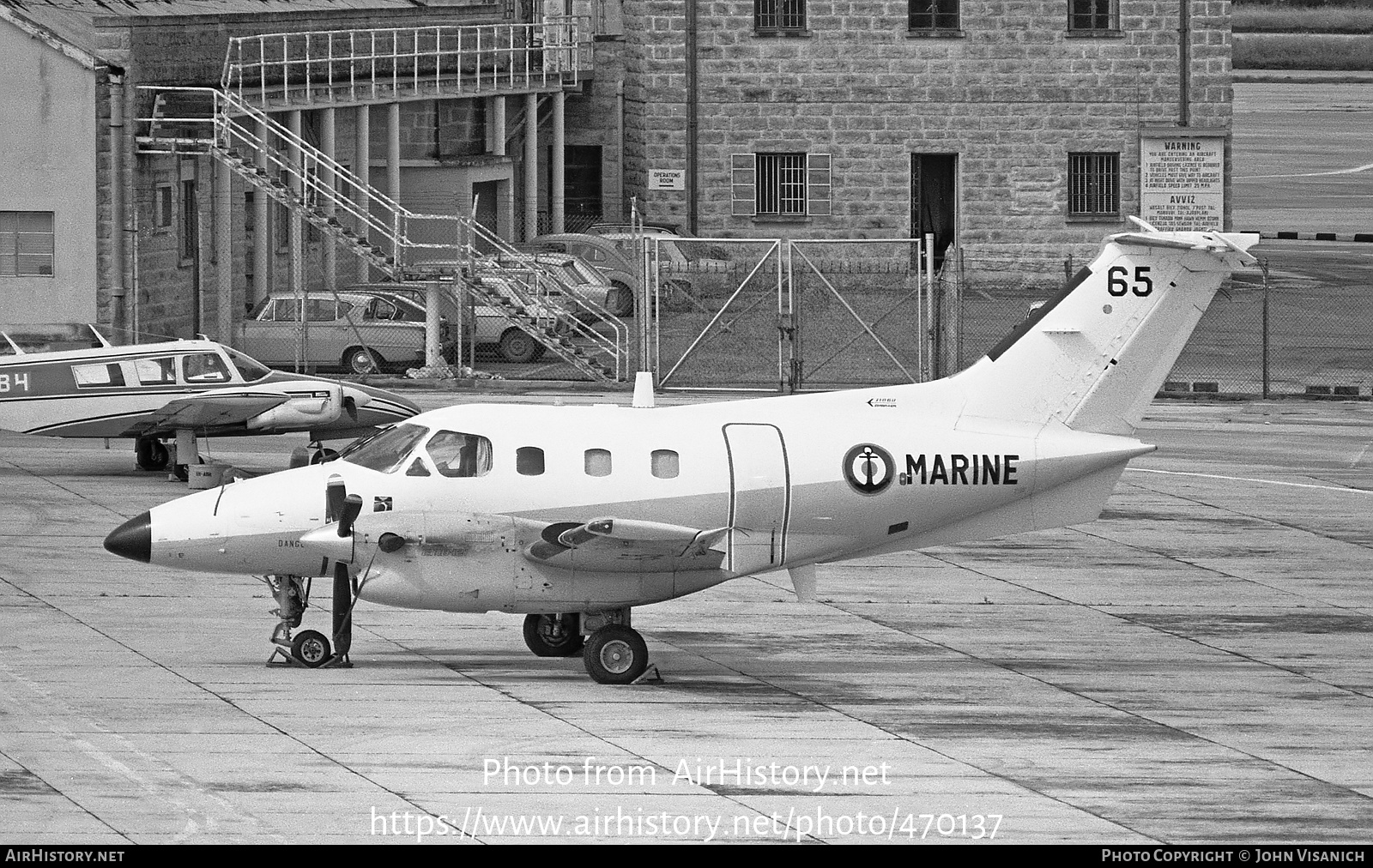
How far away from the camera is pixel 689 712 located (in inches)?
738

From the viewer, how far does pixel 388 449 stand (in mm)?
19656

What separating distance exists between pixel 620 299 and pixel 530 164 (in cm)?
1071

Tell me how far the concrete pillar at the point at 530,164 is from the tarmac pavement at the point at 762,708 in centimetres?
3054

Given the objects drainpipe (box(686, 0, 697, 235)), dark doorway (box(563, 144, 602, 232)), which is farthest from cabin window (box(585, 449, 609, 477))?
dark doorway (box(563, 144, 602, 232))

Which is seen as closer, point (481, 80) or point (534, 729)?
point (534, 729)

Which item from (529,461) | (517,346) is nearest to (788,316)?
(517,346)

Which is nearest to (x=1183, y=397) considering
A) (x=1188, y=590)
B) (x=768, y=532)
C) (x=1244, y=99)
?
(x=1188, y=590)

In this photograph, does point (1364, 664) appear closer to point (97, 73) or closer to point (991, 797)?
point (991, 797)

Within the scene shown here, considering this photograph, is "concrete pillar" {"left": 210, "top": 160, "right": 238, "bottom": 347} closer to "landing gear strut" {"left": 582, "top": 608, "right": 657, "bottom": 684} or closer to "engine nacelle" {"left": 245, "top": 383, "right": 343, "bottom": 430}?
"engine nacelle" {"left": 245, "top": 383, "right": 343, "bottom": 430}

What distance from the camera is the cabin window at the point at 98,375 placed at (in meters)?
31.1

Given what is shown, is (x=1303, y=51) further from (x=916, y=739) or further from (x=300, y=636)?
(x=916, y=739)

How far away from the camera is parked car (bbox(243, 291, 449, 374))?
140 feet
